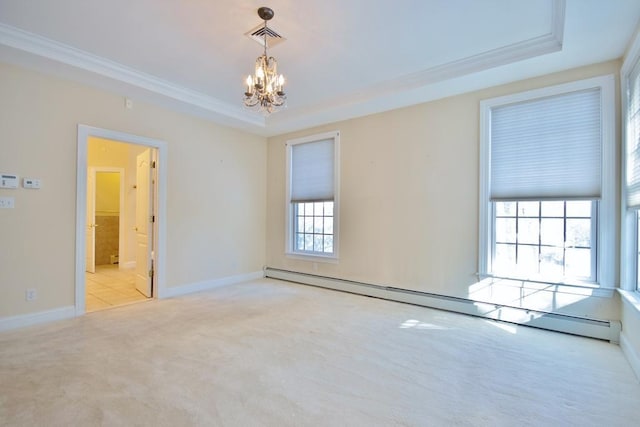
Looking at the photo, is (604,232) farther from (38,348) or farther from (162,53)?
(38,348)

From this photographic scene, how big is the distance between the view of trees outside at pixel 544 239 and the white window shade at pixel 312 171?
2.62 meters

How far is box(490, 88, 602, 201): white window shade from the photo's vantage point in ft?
10.5

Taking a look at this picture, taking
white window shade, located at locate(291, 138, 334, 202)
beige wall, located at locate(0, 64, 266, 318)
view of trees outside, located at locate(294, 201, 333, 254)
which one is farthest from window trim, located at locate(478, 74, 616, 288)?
beige wall, located at locate(0, 64, 266, 318)

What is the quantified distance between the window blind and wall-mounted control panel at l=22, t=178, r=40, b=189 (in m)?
5.86

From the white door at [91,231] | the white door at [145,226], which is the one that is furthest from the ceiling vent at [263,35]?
the white door at [91,231]

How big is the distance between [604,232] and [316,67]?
350cm

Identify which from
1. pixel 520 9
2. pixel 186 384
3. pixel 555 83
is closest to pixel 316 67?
pixel 520 9

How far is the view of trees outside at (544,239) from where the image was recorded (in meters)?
3.30

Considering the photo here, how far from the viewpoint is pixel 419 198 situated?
4352 millimetres

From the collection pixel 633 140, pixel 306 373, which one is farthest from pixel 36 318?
pixel 633 140

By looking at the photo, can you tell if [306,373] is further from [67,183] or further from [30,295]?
[67,183]

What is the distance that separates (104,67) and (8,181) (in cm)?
158

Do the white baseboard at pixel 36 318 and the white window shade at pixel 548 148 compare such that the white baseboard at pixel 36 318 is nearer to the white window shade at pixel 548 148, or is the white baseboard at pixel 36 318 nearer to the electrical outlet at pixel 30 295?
the electrical outlet at pixel 30 295

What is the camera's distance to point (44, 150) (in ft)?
11.5
